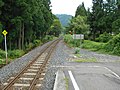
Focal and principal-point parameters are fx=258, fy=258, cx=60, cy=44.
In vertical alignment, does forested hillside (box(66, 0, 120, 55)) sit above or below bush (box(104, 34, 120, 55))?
above

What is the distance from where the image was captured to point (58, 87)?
39.4 ft

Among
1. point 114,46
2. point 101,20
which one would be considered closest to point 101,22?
point 101,20

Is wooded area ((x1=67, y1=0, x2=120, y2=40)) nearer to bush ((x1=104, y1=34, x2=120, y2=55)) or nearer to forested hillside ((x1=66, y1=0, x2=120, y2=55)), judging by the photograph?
forested hillside ((x1=66, y1=0, x2=120, y2=55))

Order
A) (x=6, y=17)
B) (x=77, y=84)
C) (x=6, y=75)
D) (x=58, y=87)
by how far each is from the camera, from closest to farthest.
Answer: (x=58, y=87) → (x=77, y=84) → (x=6, y=75) → (x=6, y=17)

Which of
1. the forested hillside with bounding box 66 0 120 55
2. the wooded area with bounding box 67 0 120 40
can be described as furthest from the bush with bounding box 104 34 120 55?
the wooded area with bounding box 67 0 120 40

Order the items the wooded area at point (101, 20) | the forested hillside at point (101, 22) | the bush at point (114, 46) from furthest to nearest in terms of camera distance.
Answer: the wooded area at point (101, 20)
the forested hillside at point (101, 22)
the bush at point (114, 46)

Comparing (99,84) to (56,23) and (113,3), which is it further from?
(56,23)

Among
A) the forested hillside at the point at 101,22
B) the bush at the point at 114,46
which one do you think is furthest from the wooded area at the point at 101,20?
the bush at the point at 114,46

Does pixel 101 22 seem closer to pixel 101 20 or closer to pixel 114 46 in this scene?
pixel 101 20

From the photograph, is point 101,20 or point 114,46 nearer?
point 114,46

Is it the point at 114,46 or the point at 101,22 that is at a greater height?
the point at 101,22

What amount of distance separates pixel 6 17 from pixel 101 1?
35.9 m

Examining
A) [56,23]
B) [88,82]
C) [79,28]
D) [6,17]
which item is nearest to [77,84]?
[88,82]

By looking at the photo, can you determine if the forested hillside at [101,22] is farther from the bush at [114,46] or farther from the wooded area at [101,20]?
the bush at [114,46]
